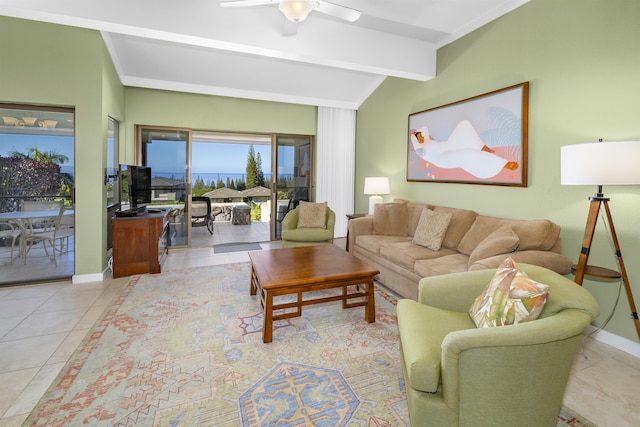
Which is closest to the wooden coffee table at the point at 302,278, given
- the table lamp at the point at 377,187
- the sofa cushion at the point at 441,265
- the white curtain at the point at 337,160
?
the sofa cushion at the point at 441,265

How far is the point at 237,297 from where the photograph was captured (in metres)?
3.37

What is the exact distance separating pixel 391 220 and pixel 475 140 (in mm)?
1478

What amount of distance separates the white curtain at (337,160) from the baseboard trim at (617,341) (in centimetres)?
457

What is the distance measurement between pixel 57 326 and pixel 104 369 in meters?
1.02

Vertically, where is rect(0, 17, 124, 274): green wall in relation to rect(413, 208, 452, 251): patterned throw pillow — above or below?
above

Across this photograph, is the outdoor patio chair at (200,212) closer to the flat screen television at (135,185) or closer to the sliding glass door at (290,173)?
the sliding glass door at (290,173)

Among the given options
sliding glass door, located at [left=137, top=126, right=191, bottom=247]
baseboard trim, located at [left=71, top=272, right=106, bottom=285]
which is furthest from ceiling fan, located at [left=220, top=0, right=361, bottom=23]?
sliding glass door, located at [left=137, top=126, right=191, bottom=247]

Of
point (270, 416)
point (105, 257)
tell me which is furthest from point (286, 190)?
point (270, 416)

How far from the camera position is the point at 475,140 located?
3697mm

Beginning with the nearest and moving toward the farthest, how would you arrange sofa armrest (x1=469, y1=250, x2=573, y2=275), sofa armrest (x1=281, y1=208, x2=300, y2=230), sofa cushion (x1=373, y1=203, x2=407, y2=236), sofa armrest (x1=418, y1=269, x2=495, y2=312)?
1. sofa armrest (x1=418, y1=269, x2=495, y2=312)
2. sofa armrest (x1=469, y1=250, x2=573, y2=275)
3. sofa cushion (x1=373, y1=203, x2=407, y2=236)
4. sofa armrest (x1=281, y1=208, x2=300, y2=230)

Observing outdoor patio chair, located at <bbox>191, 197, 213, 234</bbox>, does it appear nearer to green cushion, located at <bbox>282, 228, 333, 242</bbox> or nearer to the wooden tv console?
the wooden tv console

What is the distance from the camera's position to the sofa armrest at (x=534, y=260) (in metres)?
2.39

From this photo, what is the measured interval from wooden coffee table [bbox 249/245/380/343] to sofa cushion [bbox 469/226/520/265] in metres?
0.92

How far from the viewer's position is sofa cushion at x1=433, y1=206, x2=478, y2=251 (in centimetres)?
355
